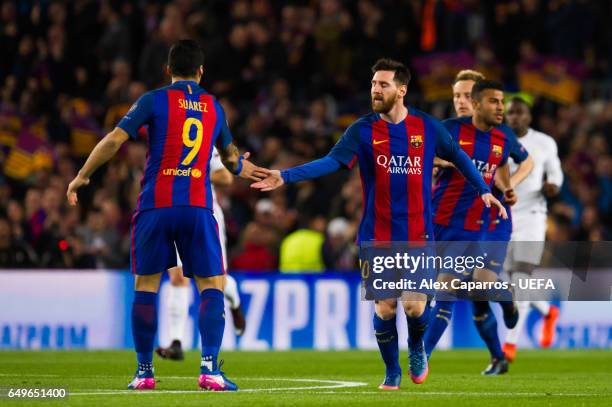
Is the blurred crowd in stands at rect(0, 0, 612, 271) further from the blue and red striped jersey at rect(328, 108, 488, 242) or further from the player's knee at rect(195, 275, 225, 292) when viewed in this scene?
the player's knee at rect(195, 275, 225, 292)

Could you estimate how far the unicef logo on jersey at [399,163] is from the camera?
9.34 metres

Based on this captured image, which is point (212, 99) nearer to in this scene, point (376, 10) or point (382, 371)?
point (382, 371)

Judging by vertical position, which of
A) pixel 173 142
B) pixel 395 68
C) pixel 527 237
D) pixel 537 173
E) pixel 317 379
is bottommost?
pixel 317 379

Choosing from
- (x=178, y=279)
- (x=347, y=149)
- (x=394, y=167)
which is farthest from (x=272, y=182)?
(x=178, y=279)

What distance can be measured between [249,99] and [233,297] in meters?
7.35

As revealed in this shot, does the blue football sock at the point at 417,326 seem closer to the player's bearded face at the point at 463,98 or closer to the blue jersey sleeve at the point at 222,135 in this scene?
the blue jersey sleeve at the point at 222,135

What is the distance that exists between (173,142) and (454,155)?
1.95 metres

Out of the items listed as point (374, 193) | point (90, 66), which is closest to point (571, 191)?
point (90, 66)

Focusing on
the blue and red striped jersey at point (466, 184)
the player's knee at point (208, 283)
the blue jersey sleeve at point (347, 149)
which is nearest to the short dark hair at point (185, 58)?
the blue jersey sleeve at point (347, 149)

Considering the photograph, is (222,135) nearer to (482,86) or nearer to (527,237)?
(482,86)

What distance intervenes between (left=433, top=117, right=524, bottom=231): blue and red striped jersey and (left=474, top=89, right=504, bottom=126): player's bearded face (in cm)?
13

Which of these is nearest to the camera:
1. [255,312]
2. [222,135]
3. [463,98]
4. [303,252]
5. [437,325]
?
[222,135]

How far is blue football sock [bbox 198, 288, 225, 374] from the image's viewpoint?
8922 mm

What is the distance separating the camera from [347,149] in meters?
9.31
